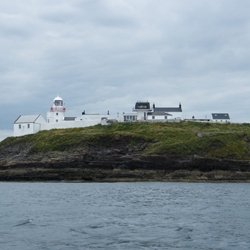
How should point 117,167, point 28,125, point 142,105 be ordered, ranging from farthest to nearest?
point 142,105 < point 28,125 < point 117,167

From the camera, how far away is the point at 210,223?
1108 inches

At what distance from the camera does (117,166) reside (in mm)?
70000

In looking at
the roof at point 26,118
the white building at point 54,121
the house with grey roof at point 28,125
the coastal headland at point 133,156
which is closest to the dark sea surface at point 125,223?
the coastal headland at point 133,156

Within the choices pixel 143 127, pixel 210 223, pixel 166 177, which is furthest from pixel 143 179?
pixel 210 223

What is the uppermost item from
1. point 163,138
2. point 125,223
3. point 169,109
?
point 169,109

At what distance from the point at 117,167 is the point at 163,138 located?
38.5 ft

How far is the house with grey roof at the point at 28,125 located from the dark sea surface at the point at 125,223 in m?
51.8

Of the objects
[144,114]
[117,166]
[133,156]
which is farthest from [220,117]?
[117,166]

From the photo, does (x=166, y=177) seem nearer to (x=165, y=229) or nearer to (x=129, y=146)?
(x=129, y=146)

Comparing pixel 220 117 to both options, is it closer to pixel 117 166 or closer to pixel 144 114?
pixel 144 114

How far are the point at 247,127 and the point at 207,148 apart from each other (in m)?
22.5

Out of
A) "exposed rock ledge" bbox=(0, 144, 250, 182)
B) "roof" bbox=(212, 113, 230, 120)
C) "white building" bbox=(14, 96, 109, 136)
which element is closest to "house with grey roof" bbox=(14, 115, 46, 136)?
"white building" bbox=(14, 96, 109, 136)

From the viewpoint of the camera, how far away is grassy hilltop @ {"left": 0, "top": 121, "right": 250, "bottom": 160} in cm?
7106

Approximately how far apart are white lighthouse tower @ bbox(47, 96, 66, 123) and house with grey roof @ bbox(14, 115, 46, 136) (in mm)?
3633
